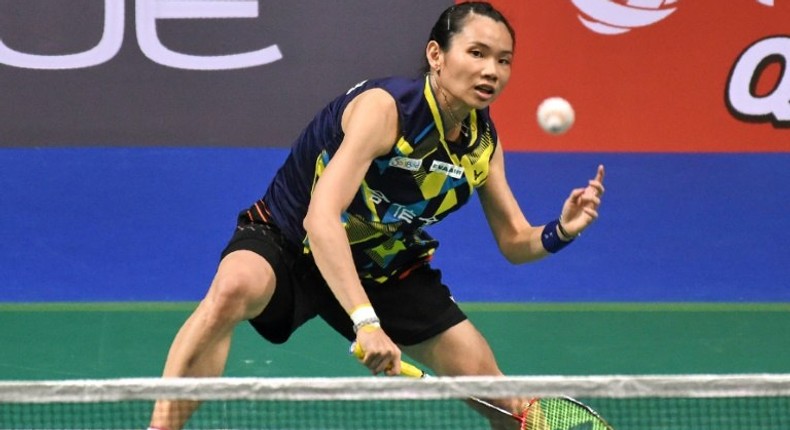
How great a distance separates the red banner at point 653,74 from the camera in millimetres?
6445

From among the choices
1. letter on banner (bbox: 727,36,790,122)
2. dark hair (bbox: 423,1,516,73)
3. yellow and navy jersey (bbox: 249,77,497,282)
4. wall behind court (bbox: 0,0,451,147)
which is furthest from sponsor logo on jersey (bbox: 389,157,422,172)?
letter on banner (bbox: 727,36,790,122)

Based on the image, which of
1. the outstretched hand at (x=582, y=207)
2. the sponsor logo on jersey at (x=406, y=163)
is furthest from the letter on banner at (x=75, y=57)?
the outstretched hand at (x=582, y=207)

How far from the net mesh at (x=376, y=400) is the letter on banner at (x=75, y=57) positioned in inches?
78.1

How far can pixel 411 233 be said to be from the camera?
167 inches

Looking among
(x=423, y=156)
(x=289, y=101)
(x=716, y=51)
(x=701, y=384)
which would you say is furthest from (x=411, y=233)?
(x=716, y=51)

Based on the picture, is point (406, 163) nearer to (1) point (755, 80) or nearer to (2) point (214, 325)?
(2) point (214, 325)

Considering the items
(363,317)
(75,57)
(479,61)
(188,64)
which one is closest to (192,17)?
(188,64)

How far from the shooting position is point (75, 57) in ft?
20.9

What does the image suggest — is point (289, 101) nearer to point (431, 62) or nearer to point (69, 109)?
point (69, 109)

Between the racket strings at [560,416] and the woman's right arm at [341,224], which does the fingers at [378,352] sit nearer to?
the woman's right arm at [341,224]

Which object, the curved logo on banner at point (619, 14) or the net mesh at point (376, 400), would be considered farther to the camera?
the curved logo on banner at point (619, 14)

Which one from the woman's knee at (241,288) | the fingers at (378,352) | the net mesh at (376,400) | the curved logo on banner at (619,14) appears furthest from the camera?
the curved logo on banner at (619,14)

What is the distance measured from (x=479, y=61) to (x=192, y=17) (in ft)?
9.01

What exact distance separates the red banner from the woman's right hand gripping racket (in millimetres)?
2550
